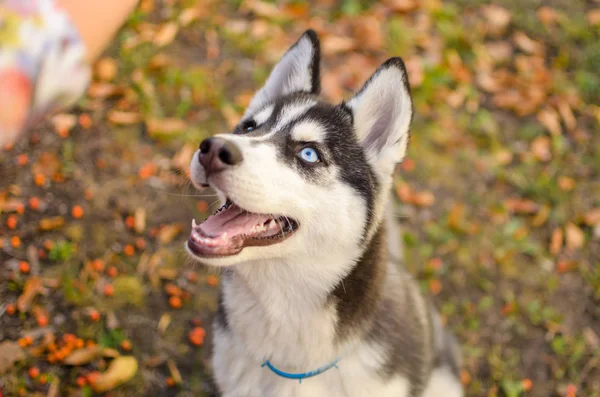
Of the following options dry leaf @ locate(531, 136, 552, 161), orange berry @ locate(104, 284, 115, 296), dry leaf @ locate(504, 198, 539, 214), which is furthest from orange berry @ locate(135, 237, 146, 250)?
dry leaf @ locate(531, 136, 552, 161)

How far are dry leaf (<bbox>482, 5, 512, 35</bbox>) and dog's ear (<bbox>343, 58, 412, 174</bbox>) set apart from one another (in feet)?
14.3

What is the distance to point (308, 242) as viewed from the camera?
2543mm

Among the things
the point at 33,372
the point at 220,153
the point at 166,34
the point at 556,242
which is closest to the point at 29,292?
the point at 33,372

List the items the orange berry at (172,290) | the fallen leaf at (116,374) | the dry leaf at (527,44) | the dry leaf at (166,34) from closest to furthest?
the fallen leaf at (116,374) → the orange berry at (172,290) → the dry leaf at (166,34) → the dry leaf at (527,44)

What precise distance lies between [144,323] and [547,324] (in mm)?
→ 3098

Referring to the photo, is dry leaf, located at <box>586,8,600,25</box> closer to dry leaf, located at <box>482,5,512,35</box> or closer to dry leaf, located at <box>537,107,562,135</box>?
dry leaf, located at <box>482,5,512,35</box>

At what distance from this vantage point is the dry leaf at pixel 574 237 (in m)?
4.90

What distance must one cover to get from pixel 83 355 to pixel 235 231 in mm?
1637

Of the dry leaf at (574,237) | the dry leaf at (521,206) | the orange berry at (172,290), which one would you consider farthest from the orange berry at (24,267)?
the dry leaf at (574,237)

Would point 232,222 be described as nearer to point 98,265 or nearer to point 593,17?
point 98,265

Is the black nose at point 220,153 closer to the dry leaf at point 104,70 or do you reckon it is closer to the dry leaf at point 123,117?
the dry leaf at point 123,117

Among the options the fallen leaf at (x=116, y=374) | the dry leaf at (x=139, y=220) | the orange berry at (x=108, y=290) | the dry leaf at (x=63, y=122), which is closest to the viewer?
the fallen leaf at (x=116, y=374)

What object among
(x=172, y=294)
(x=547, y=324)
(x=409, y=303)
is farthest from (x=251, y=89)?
(x=547, y=324)

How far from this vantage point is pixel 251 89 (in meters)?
5.45
